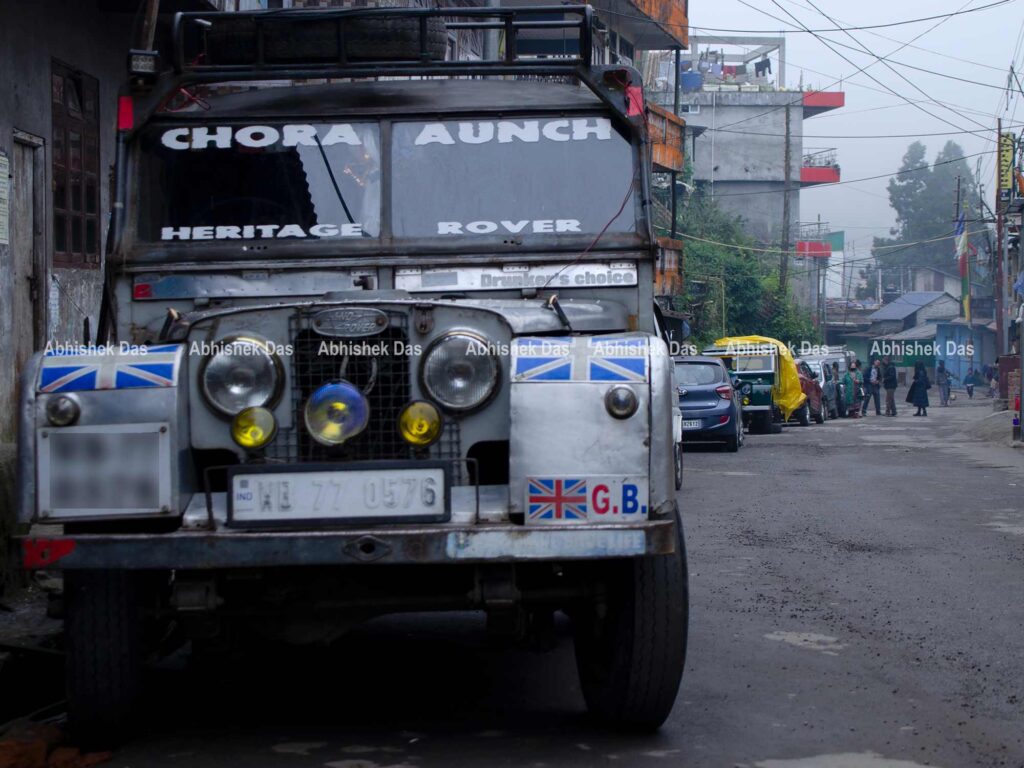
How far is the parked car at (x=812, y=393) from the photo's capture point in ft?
109

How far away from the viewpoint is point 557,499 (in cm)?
411

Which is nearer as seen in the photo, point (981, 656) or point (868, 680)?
point (868, 680)

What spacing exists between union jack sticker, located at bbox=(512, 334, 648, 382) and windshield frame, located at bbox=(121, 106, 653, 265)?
3.71ft

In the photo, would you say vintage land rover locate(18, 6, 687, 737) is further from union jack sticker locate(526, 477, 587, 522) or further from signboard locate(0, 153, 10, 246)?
signboard locate(0, 153, 10, 246)

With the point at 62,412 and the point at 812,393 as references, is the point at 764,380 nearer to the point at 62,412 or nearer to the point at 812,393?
the point at 812,393

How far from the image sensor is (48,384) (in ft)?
13.7

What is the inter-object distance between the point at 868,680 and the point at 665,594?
5.44 feet

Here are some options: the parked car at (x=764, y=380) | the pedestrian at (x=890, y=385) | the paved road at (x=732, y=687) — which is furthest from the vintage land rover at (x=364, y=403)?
the pedestrian at (x=890, y=385)

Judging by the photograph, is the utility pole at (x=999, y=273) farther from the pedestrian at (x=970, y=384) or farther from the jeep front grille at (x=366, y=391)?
the jeep front grille at (x=366, y=391)

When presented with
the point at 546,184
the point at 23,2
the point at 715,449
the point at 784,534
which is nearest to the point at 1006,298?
the point at 715,449

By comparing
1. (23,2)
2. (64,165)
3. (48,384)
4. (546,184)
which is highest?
(23,2)

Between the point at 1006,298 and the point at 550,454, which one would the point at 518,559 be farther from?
the point at 1006,298

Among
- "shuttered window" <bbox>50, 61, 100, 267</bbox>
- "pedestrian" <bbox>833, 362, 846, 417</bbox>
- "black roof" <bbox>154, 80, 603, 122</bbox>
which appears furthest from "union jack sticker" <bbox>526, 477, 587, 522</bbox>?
"pedestrian" <bbox>833, 362, 846, 417</bbox>

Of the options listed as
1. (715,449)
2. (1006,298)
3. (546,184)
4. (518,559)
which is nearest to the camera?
(518,559)
